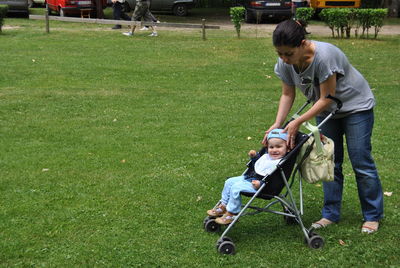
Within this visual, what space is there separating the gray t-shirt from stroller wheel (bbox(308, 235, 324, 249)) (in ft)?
3.25

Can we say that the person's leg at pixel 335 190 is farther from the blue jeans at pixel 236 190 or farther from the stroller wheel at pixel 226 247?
the stroller wheel at pixel 226 247

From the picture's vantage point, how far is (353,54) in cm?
1516

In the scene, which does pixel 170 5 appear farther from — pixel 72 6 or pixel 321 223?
pixel 321 223

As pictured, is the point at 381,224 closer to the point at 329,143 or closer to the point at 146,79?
the point at 329,143

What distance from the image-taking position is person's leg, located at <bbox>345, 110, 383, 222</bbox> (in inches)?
184

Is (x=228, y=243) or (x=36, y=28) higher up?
(x=36, y=28)

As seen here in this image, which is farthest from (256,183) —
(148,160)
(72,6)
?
(72,6)

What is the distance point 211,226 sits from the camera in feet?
16.2

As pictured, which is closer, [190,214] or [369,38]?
[190,214]

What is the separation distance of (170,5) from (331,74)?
889 inches

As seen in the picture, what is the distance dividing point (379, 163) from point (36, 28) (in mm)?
15662

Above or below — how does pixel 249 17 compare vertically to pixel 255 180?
above

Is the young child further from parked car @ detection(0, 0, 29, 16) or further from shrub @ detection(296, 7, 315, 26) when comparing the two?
parked car @ detection(0, 0, 29, 16)

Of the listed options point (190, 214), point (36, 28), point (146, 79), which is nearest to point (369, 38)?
point (146, 79)
